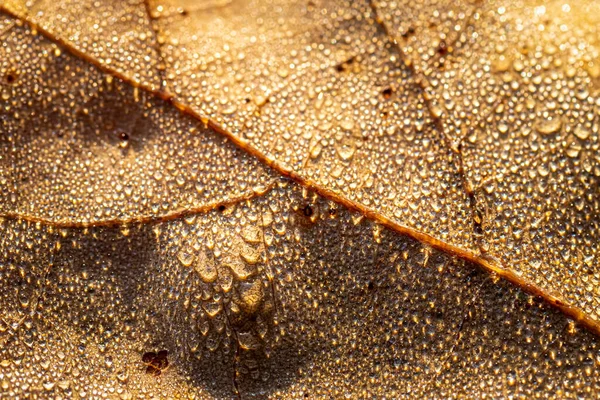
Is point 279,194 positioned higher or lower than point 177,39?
lower

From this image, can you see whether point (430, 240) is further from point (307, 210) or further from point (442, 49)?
point (442, 49)

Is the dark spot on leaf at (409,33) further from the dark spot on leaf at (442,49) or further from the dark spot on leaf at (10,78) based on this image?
the dark spot on leaf at (10,78)

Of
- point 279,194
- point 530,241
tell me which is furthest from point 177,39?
point 530,241

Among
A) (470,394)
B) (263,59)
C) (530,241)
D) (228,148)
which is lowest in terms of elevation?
(470,394)

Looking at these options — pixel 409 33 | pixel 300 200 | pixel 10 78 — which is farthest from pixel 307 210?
pixel 10 78

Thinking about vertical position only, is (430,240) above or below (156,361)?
above

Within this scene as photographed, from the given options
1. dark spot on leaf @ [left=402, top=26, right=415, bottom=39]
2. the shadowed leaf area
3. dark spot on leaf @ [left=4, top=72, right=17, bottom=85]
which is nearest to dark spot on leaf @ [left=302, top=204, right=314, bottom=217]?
the shadowed leaf area

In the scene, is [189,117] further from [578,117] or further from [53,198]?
[578,117]

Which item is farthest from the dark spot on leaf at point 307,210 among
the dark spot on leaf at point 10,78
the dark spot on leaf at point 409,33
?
the dark spot on leaf at point 10,78
